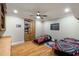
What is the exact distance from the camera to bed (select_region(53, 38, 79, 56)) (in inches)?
40.8

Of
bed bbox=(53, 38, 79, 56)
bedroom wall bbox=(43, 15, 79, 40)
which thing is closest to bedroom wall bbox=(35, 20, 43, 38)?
bedroom wall bbox=(43, 15, 79, 40)

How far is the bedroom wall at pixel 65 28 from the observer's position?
1.07 metres

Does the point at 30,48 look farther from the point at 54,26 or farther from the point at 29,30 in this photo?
the point at 54,26

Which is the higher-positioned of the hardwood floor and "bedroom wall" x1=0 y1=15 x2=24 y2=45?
→ "bedroom wall" x1=0 y1=15 x2=24 y2=45

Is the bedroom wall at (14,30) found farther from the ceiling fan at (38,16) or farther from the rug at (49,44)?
the rug at (49,44)

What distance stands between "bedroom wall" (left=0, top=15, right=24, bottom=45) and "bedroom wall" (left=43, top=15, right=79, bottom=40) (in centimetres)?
35

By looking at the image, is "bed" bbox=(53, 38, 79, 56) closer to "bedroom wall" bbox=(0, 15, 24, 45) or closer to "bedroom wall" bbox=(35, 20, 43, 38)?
"bedroom wall" bbox=(35, 20, 43, 38)

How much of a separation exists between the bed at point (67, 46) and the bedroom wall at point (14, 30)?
0.54 m

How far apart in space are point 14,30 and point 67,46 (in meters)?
0.78

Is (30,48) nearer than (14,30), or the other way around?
(14,30)

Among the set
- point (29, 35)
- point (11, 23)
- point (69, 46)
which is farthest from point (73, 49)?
point (11, 23)

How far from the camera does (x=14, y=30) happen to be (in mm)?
1122

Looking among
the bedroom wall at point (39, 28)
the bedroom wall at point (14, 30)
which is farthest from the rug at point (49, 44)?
the bedroom wall at point (14, 30)

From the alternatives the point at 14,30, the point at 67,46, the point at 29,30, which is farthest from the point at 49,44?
the point at 14,30
